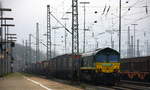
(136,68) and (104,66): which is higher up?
(104,66)

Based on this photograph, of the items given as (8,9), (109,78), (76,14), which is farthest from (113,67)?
(8,9)

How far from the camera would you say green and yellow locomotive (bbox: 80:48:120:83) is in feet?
113

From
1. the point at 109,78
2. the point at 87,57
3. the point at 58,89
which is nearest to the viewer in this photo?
the point at 58,89

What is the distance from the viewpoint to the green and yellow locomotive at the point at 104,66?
34.4 m

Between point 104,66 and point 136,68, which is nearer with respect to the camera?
point 104,66

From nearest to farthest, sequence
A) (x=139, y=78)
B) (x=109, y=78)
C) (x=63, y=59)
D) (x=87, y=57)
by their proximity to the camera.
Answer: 1. (x=109, y=78)
2. (x=87, y=57)
3. (x=139, y=78)
4. (x=63, y=59)

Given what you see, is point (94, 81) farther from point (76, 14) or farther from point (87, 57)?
point (76, 14)

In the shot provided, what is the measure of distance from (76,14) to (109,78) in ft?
22.9

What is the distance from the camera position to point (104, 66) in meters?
34.8

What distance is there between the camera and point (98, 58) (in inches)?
1385

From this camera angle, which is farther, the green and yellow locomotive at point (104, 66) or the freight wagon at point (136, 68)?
the freight wagon at point (136, 68)

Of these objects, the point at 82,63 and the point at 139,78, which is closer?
the point at 82,63

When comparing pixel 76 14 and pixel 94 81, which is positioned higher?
pixel 76 14

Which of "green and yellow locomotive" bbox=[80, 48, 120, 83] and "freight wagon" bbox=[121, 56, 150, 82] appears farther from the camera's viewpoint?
"freight wagon" bbox=[121, 56, 150, 82]
